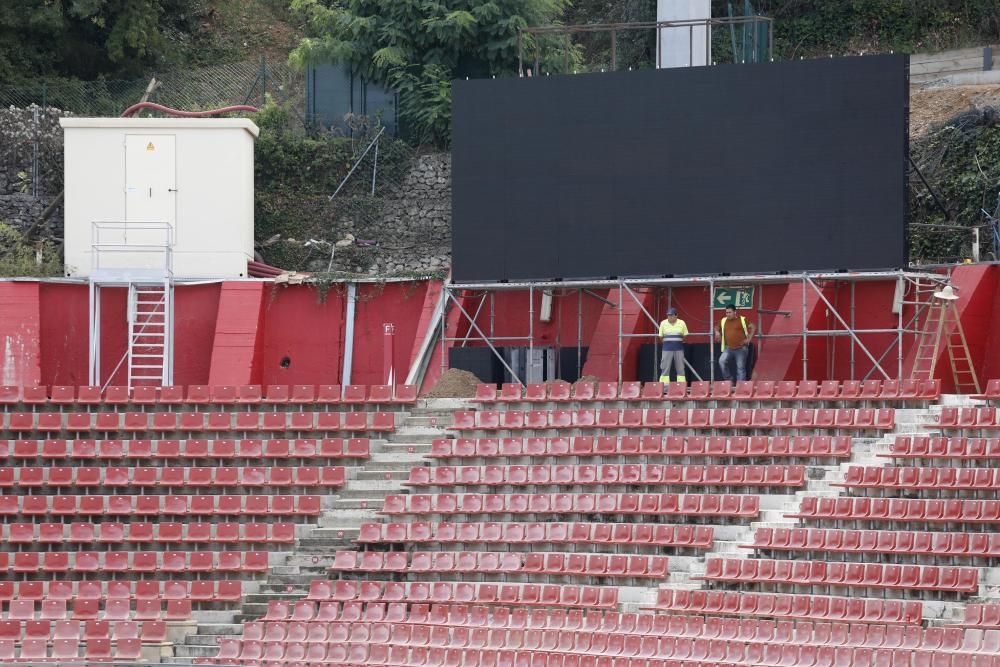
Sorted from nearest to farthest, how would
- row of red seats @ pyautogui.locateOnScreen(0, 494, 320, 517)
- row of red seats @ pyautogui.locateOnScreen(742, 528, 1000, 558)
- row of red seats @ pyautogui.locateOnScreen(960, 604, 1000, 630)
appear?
row of red seats @ pyautogui.locateOnScreen(960, 604, 1000, 630)
row of red seats @ pyautogui.locateOnScreen(742, 528, 1000, 558)
row of red seats @ pyautogui.locateOnScreen(0, 494, 320, 517)

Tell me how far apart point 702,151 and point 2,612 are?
12.5 m

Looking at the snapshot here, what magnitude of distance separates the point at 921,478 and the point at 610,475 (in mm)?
4381

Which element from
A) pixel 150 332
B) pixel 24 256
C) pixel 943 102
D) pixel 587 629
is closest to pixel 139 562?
pixel 150 332

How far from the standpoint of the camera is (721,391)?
2497cm

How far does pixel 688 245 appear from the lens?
26938 mm

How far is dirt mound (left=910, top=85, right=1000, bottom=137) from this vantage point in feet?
111

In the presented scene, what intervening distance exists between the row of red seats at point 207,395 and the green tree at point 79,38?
11963mm

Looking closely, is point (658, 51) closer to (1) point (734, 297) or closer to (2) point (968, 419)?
(1) point (734, 297)

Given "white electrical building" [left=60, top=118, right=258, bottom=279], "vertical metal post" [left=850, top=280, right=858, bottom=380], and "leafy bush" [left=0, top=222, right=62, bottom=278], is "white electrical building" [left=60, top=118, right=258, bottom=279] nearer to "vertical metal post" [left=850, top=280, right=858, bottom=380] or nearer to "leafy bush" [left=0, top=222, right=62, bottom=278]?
"leafy bush" [left=0, top=222, right=62, bottom=278]

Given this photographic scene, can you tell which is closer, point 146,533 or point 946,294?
point 146,533

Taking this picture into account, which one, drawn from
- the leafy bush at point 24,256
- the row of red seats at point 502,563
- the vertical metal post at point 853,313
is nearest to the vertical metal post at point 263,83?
the leafy bush at point 24,256

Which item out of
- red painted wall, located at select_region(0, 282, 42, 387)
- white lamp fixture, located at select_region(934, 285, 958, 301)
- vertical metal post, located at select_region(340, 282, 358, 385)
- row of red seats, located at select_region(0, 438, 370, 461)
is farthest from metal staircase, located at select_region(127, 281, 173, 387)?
white lamp fixture, located at select_region(934, 285, 958, 301)

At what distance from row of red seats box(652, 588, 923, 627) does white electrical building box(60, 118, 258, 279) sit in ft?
38.9

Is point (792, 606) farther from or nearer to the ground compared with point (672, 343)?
nearer to the ground
